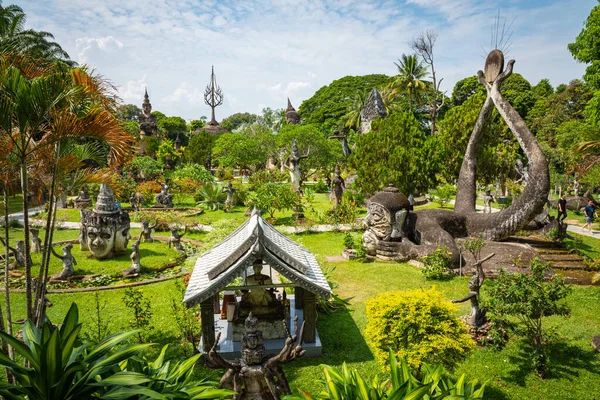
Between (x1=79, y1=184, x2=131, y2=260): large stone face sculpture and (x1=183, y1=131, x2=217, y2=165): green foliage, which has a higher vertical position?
(x1=183, y1=131, x2=217, y2=165): green foliage

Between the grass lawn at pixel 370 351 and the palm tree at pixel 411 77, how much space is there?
2816 centimetres

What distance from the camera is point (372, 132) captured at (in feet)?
67.9

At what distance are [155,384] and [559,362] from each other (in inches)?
277

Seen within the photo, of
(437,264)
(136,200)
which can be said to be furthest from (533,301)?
(136,200)

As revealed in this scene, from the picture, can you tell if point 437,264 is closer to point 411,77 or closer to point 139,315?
point 139,315

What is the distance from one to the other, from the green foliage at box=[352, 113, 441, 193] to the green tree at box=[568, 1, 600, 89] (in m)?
6.65

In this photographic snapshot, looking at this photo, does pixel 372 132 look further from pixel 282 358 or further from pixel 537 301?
pixel 282 358

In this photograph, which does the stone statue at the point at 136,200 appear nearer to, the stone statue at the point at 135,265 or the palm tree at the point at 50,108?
the stone statue at the point at 135,265

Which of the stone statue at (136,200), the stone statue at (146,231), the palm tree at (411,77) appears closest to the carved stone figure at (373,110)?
the palm tree at (411,77)

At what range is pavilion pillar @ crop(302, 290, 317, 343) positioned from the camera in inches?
298

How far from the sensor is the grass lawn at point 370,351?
260 inches

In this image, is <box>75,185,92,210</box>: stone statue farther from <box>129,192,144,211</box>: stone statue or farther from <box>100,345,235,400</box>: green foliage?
<box>100,345,235,400</box>: green foliage

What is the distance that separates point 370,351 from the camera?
25.6 feet

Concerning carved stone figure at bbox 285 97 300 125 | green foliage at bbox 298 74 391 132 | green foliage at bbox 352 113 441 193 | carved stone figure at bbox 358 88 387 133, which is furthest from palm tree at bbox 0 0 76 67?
carved stone figure at bbox 285 97 300 125
